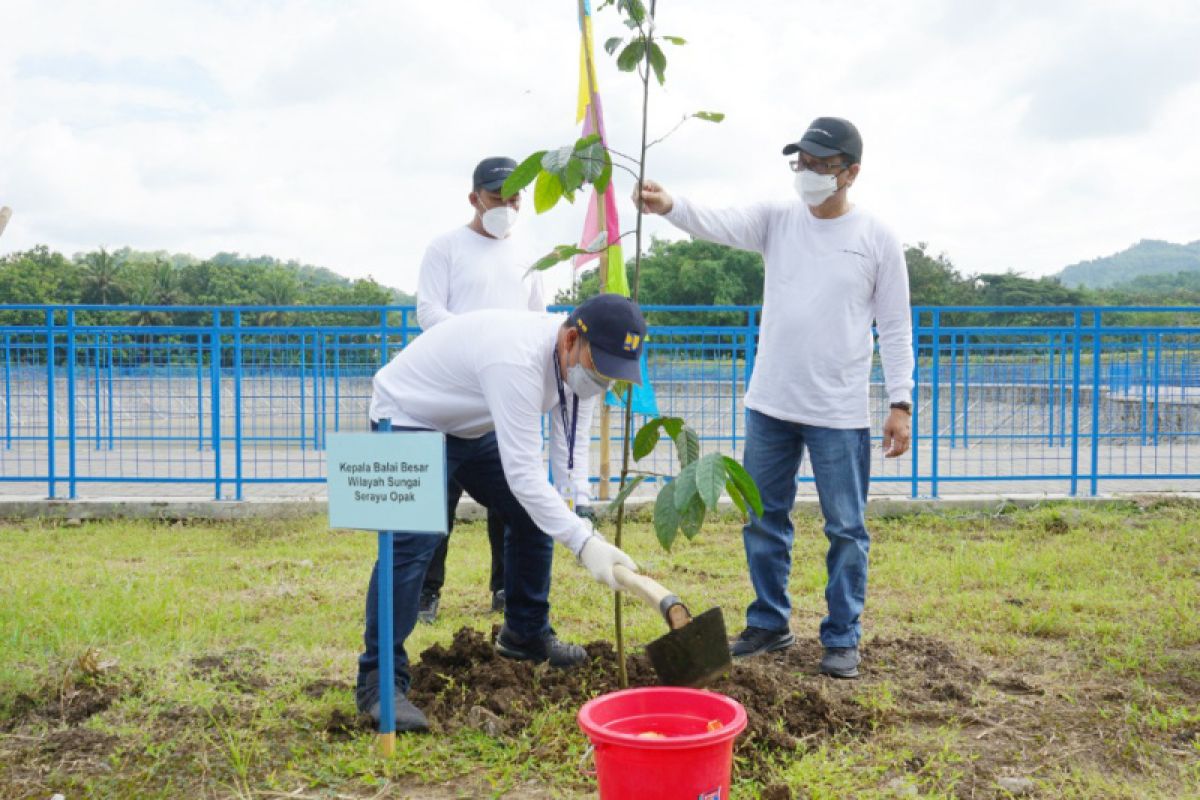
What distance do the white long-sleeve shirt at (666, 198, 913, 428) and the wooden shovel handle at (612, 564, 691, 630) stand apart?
131 cm

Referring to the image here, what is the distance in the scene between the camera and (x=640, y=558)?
5.75m

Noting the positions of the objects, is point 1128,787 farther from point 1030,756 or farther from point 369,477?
point 369,477

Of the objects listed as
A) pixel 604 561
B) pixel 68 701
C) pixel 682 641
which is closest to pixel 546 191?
pixel 604 561

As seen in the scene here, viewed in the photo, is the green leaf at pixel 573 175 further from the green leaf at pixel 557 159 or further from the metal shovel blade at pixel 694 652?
the metal shovel blade at pixel 694 652

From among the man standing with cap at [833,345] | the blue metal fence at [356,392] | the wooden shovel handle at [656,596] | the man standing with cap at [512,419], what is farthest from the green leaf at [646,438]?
the blue metal fence at [356,392]

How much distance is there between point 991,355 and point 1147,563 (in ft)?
9.74

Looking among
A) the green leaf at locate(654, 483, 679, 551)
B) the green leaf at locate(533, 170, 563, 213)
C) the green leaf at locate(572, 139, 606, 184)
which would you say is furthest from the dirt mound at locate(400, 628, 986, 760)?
the green leaf at locate(572, 139, 606, 184)

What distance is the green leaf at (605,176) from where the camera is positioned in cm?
286

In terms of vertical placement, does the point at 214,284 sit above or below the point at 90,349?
above

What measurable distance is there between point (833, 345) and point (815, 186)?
1.85 feet

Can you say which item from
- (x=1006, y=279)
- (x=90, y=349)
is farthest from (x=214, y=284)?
(x=90, y=349)

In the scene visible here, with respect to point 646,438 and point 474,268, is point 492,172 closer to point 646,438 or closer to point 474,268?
point 474,268

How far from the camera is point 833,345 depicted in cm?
365

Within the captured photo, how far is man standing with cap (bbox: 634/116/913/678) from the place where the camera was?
3.64m
